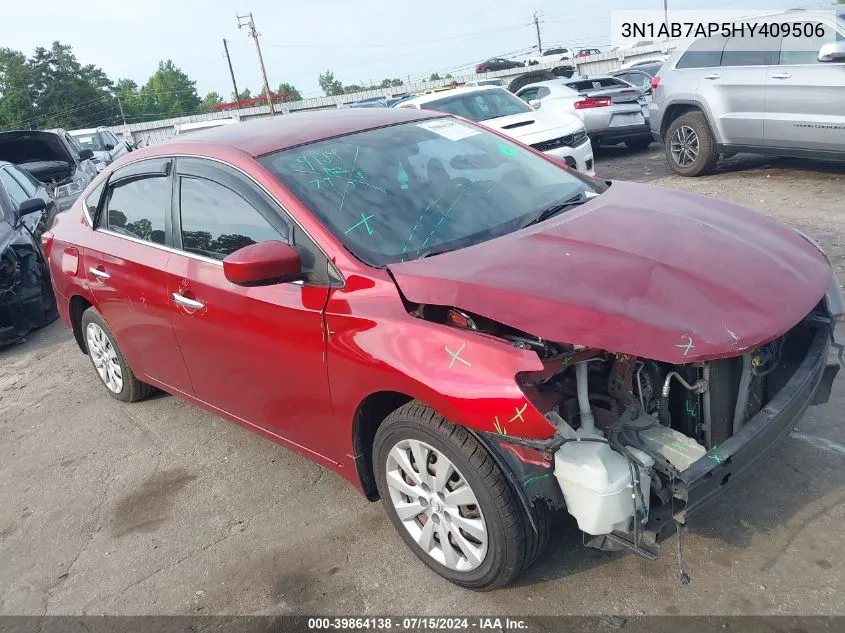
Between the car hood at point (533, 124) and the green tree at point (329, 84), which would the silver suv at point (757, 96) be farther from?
the green tree at point (329, 84)

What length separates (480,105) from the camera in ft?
33.3

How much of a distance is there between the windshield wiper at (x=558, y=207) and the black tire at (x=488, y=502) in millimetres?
1077

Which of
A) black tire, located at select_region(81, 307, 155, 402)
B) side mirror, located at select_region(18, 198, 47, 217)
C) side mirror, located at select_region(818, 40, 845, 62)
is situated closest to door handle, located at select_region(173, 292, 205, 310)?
black tire, located at select_region(81, 307, 155, 402)

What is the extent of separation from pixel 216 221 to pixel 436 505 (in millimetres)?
1716

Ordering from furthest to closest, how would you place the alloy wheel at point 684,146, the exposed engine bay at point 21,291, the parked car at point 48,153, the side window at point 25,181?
1. the parked car at point 48,153
2. the alloy wheel at point 684,146
3. the side window at point 25,181
4. the exposed engine bay at point 21,291

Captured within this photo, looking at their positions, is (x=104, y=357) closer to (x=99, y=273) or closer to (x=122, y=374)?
(x=122, y=374)

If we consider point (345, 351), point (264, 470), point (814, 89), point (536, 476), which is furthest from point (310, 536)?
point (814, 89)

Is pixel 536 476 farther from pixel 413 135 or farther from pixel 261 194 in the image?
pixel 413 135

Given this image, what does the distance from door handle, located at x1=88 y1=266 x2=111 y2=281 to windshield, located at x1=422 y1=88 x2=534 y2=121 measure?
21.0ft

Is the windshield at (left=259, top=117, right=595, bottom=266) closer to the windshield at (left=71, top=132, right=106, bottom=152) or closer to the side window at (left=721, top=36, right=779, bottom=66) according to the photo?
the side window at (left=721, top=36, right=779, bottom=66)

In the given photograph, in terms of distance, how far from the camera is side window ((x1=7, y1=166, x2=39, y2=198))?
8.17 metres

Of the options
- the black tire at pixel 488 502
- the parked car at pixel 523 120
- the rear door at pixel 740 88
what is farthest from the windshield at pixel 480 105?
the black tire at pixel 488 502

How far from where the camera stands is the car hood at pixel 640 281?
7.80ft

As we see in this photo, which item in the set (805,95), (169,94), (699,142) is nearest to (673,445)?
(805,95)
